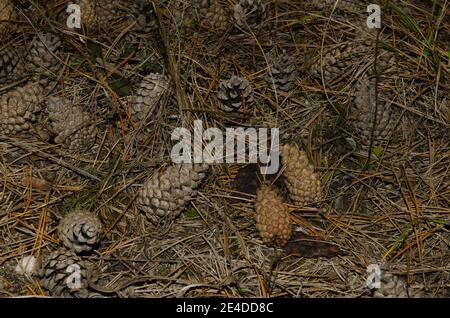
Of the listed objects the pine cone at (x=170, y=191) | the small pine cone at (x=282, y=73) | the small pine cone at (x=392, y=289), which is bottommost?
the small pine cone at (x=392, y=289)

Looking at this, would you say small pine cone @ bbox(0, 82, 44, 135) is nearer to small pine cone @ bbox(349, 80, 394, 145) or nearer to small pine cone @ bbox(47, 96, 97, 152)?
small pine cone @ bbox(47, 96, 97, 152)

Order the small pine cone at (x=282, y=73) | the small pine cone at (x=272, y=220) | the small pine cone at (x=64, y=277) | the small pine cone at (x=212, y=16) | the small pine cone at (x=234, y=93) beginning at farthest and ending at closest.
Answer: the small pine cone at (x=212, y=16), the small pine cone at (x=282, y=73), the small pine cone at (x=234, y=93), the small pine cone at (x=272, y=220), the small pine cone at (x=64, y=277)

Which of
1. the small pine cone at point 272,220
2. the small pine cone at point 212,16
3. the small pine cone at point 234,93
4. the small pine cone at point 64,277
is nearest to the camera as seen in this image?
the small pine cone at point 64,277

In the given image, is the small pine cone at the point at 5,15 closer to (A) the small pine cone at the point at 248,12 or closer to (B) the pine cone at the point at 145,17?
(B) the pine cone at the point at 145,17

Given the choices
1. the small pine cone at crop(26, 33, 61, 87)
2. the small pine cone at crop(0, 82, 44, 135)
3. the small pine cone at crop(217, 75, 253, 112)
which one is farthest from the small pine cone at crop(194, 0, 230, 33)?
the small pine cone at crop(0, 82, 44, 135)

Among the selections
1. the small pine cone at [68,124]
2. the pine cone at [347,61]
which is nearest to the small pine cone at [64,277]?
the small pine cone at [68,124]

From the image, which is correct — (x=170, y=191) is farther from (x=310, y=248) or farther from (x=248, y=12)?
(x=248, y=12)
